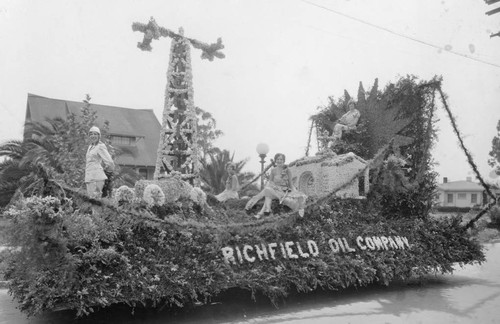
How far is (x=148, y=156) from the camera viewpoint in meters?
32.8

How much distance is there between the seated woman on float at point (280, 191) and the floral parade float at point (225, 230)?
0.27m

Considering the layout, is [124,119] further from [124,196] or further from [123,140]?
[124,196]

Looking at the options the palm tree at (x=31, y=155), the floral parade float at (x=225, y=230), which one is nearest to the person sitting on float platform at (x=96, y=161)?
the floral parade float at (x=225, y=230)

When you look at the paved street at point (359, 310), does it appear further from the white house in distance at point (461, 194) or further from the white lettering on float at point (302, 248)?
the white house in distance at point (461, 194)

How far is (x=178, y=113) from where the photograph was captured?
970cm

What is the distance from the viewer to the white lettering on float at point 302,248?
6.94 metres

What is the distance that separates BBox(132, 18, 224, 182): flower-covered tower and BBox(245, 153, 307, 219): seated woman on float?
5.69 ft

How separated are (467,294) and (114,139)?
90.1ft

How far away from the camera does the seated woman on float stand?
8.50m

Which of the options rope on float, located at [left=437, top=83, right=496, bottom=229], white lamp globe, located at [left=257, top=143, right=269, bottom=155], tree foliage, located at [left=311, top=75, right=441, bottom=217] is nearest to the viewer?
rope on float, located at [left=437, top=83, right=496, bottom=229]

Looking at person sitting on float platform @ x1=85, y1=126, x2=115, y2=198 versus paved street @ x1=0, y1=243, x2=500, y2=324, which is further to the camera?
person sitting on float platform @ x1=85, y1=126, x2=115, y2=198

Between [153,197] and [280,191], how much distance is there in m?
2.94

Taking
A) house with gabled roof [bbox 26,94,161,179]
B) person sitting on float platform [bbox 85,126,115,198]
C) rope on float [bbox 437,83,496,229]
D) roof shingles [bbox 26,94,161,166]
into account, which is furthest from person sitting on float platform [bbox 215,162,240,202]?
house with gabled roof [bbox 26,94,161,179]

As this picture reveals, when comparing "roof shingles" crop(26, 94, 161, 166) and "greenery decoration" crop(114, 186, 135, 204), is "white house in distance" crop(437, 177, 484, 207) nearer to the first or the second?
"roof shingles" crop(26, 94, 161, 166)
